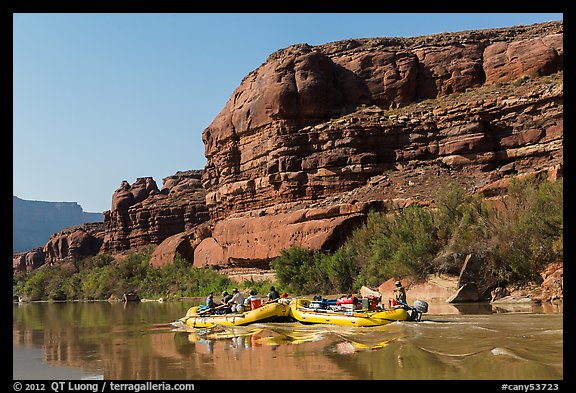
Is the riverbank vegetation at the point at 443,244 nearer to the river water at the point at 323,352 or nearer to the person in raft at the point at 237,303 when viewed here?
the river water at the point at 323,352

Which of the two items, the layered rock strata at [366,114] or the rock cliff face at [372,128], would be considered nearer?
the rock cliff face at [372,128]

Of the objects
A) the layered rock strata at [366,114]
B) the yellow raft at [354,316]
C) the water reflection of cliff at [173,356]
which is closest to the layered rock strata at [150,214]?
the layered rock strata at [366,114]

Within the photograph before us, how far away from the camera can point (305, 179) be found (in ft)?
161

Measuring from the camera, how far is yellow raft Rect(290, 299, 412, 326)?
1784 centimetres

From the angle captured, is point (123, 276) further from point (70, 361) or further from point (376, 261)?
point (70, 361)

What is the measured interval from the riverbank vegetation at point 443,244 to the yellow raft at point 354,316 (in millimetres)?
9518

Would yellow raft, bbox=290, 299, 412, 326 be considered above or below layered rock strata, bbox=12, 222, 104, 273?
below

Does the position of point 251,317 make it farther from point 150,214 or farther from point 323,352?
point 150,214

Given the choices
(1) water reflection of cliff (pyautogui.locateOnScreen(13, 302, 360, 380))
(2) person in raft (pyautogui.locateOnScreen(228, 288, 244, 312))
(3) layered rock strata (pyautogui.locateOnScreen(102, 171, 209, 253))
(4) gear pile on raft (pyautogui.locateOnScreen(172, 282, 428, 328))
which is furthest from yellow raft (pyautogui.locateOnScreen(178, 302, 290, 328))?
(3) layered rock strata (pyautogui.locateOnScreen(102, 171, 209, 253))

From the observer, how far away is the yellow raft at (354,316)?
17.8m

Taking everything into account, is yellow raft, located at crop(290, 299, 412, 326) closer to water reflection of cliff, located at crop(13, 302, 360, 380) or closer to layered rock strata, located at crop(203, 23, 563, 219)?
water reflection of cliff, located at crop(13, 302, 360, 380)

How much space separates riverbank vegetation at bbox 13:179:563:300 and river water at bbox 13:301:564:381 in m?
4.79

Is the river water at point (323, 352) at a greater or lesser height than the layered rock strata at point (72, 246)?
lesser

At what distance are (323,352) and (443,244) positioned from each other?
18.5 meters
